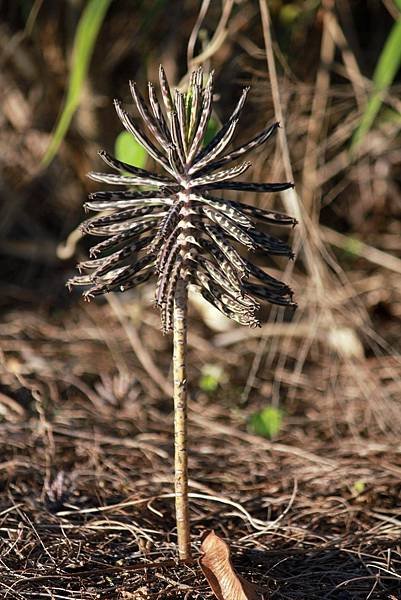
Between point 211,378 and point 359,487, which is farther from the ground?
point 211,378

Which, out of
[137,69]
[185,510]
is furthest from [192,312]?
[185,510]

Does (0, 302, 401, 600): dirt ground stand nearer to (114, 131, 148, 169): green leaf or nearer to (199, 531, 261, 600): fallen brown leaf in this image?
(199, 531, 261, 600): fallen brown leaf

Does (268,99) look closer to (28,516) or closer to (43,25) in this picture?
(43,25)

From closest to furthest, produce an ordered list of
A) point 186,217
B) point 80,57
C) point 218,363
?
point 186,217, point 80,57, point 218,363

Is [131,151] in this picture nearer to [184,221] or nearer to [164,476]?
[184,221]

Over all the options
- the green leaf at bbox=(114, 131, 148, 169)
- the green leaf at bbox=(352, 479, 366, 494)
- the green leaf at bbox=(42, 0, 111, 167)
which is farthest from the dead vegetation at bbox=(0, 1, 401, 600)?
the green leaf at bbox=(114, 131, 148, 169)

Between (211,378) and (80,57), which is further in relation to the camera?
(211,378)

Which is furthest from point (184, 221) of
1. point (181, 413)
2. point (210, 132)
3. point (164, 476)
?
point (164, 476)
